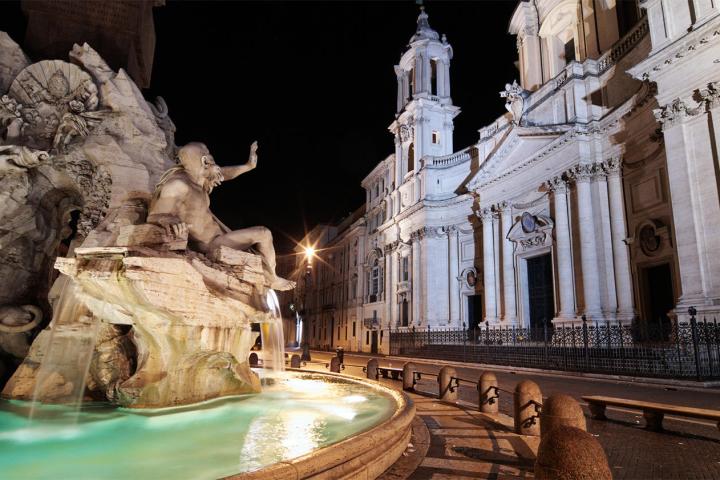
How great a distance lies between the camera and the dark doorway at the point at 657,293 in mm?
18156

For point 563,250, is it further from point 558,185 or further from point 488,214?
point 488,214

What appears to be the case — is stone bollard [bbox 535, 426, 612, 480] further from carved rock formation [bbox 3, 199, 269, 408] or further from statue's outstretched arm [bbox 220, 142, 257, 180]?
statue's outstretched arm [bbox 220, 142, 257, 180]

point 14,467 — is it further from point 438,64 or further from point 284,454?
point 438,64

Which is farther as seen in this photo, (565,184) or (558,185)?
(558,185)

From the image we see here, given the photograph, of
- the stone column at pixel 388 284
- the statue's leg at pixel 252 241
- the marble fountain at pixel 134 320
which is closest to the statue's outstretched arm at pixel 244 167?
the marble fountain at pixel 134 320

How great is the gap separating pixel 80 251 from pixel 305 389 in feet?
14.7

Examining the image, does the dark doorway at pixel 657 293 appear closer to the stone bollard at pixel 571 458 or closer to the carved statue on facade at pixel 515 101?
the carved statue on facade at pixel 515 101

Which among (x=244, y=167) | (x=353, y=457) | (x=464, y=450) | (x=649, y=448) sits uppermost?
(x=244, y=167)

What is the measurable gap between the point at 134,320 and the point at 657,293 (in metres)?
20.3

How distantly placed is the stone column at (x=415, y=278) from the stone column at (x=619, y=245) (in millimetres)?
14983

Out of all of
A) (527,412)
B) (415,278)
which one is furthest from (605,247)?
(527,412)

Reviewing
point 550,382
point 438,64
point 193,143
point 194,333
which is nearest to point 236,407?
point 194,333

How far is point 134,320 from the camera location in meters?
5.50

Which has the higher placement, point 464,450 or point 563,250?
point 563,250
